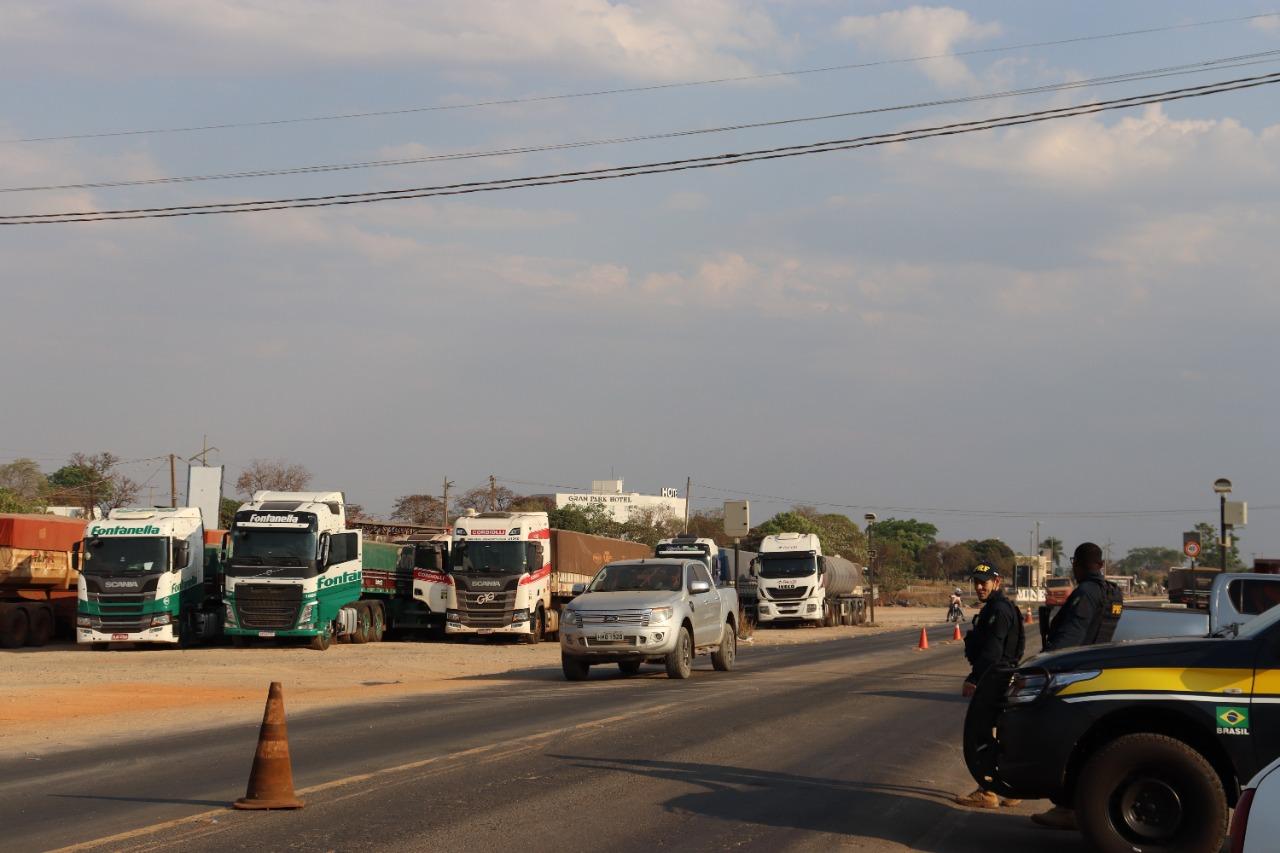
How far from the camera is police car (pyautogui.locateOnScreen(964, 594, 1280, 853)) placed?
7.52 m

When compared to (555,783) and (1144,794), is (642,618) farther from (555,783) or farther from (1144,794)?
(1144,794)

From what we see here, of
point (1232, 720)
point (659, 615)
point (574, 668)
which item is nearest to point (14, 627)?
point (574, 668)

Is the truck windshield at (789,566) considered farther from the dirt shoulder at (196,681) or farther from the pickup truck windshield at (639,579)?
the pickup truck windshield at (639,579)

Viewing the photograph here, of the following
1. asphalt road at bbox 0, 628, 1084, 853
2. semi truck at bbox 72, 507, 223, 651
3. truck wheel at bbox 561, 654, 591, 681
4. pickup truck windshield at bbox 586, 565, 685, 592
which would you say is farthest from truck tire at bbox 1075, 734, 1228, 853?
semi truck at bbox 72, 507, 223, 651

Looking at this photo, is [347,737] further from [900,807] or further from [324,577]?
[324,577]

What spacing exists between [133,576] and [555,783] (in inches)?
951

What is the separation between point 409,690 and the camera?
21.3 m

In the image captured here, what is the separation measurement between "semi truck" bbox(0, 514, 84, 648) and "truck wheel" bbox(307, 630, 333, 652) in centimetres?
684

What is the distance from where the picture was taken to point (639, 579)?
21.8 m

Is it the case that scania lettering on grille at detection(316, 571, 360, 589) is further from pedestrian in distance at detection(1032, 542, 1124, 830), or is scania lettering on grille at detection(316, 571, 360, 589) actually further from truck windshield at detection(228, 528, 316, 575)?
pedestrian in distance at detection(1032, 542, 1124, 830)

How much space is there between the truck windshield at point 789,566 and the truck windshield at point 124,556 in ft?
85.5

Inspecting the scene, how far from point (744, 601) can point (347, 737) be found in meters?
42.0

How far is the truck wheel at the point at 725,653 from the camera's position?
24.0 m

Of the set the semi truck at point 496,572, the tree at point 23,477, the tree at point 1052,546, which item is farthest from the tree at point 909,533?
the semi truck at point 496,572
